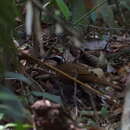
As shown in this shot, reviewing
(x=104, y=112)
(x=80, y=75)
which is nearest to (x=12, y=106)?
(x=104, y=112)

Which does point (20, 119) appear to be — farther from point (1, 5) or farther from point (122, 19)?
point (122, 19)

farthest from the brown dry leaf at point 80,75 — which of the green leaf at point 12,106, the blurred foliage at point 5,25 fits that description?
the green leaf at point 12,106

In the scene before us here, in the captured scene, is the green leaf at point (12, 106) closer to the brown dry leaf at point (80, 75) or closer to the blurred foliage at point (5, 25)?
the blurred foliage at point (5, 25)

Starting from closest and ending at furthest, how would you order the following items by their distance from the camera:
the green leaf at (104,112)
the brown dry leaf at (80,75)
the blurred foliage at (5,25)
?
the blurred foliage at (5,25)
the green leaf at (104,112)
the brown dry leaf at (80,75)

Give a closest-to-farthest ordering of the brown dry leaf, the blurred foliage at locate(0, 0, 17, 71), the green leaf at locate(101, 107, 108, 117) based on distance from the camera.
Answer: the blurred foliage at locate(0, 0, 17, 71) → the green leaf at locate(101, 107, 108, 117) → the brown dry leaf

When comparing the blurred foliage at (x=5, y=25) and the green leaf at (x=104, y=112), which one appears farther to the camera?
the green leaf at (x=104, y=112)

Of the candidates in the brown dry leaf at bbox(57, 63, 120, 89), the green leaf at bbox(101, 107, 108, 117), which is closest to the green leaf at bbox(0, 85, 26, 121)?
the green leaf at bbox(101, 107, 108, 117)

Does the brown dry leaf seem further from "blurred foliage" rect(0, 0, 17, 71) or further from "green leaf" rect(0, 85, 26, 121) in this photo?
"green leaf" rect(0, 85, 26, 121)

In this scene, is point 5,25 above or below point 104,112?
above

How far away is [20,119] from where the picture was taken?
1.30 m

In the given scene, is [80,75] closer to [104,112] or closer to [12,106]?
[104,112]

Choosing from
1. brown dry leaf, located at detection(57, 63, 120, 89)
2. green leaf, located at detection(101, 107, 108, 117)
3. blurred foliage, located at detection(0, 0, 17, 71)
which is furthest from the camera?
brown dry leaf, located at detection(57, 63, 120, 89)

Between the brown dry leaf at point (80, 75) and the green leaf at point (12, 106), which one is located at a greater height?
the green leaf at point (12, 106)

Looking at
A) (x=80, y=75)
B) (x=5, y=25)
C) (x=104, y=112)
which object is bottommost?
(x=104, y=112)
